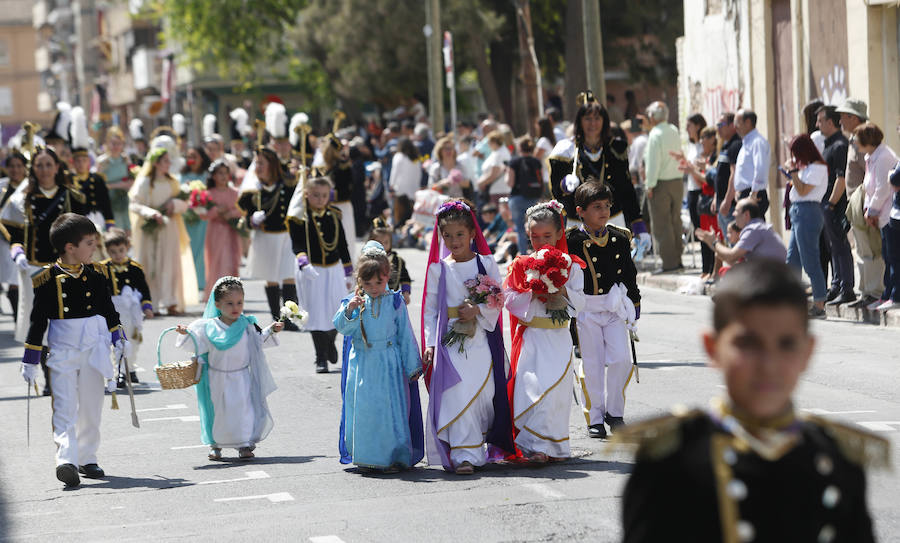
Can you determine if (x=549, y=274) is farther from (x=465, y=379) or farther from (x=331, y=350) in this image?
(x=331, y=350)

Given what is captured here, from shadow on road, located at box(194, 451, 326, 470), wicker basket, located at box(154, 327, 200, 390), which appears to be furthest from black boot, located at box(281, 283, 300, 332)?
shadow on road, located at box(194, 451, 326, 470)

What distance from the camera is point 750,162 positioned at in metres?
15.8

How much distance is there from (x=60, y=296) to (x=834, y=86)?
13622mm

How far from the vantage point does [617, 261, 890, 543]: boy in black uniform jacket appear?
3.06 m

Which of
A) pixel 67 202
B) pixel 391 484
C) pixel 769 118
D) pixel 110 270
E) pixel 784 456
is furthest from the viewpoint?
pixel 769 118

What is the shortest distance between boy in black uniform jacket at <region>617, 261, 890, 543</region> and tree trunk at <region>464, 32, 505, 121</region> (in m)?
34.5

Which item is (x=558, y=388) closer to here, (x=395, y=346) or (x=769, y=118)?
(x=395, y=346)

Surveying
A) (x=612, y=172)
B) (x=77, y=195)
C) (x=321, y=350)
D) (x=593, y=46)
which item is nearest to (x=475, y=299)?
(x=612, y=172)

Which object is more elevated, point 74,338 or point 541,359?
point 74,338

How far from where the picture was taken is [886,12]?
19.1 m

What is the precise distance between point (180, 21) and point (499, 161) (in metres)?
32.7

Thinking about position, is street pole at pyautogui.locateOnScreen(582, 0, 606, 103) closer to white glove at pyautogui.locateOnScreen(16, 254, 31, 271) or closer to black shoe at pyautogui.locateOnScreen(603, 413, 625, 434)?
white glove at pyautogui.locateOnScreen(16, 254, 31, 271)

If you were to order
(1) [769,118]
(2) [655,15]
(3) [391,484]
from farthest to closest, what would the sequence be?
1. (2) [655,15]
2. (1) [769,118]
3. (3) [391,484]

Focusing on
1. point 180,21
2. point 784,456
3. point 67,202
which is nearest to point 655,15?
point 180,21
